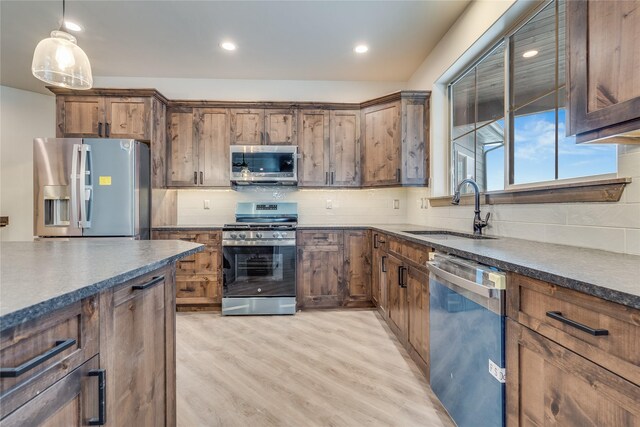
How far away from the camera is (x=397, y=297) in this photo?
2463mm

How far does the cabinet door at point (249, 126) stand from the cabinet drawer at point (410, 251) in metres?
2.06

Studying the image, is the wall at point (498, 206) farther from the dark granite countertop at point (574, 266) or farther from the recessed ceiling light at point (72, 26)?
the recessed ceiling light at point (72, 26)

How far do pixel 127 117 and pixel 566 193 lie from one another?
3972mm

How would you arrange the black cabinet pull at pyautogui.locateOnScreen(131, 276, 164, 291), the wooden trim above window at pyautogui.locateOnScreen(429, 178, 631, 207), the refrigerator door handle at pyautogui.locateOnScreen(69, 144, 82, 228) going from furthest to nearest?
the refrigerator door handle at pyautogui.locateOnScreen(69, 144, 82, 228), the wooden trim above window at pyautogui.locateOnScreen(429, 178, 631, 207), the black cabinet pull at pyautogui.locateOnScreen(131, 276, 164, 291)

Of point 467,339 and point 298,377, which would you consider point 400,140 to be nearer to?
point 467,339

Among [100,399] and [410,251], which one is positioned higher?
[410,251]

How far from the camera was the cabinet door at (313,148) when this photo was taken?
3.61 metres

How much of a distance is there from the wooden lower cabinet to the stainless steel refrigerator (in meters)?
0.46

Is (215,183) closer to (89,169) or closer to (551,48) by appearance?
(89,169)

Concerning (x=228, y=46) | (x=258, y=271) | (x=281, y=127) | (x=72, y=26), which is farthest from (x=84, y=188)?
(x=281, y=127)

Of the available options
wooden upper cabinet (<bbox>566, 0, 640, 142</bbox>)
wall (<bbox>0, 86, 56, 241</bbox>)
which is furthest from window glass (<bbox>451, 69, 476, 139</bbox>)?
wall (<bbox>0, 86, 56, 241</bbox>)

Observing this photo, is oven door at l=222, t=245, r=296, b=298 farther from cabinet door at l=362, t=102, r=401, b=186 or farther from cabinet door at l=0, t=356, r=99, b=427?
cabinet door at l=0, t=356, r=99, b=427

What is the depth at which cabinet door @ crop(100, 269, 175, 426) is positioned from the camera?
88 cm

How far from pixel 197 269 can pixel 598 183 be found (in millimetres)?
3396
